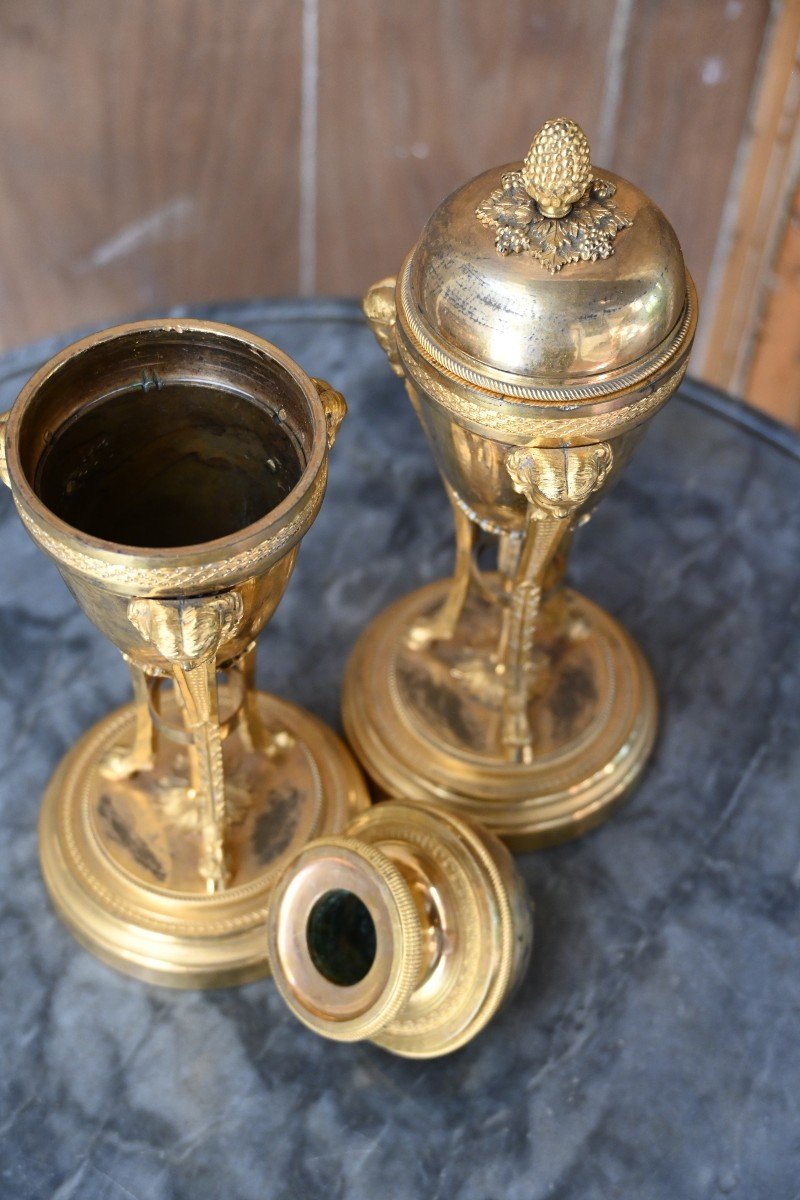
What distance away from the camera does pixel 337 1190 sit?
860 mm

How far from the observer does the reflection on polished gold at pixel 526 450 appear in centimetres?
78

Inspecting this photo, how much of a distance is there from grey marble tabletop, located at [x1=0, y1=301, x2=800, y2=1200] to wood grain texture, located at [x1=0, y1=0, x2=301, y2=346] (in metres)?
0.54

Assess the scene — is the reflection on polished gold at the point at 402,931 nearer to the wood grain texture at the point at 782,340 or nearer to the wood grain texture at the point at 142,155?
the wood grain texture at the point at 782,340

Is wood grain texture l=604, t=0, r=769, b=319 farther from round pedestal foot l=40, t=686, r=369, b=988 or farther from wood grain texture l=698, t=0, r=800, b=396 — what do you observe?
round pedestal foot l=40, t=686, r=369, b=988

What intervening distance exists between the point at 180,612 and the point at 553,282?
284mm

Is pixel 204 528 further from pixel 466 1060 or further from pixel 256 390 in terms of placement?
pixel 466 1060

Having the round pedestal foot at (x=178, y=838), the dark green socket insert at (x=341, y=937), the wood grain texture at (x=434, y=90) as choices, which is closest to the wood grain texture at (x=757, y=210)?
the wood grain texture at (x=434, y=90)

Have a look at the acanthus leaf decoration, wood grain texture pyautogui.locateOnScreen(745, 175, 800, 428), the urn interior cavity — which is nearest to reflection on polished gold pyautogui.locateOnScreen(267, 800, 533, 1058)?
the urn interior cavity

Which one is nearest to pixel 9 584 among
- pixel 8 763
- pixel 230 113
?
pixel 8 763

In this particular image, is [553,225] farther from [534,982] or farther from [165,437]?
[534,982]

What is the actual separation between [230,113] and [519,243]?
3.46 feet

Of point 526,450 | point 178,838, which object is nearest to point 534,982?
point 178,838

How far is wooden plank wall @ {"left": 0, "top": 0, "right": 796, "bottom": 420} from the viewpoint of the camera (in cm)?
161

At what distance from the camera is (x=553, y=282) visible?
774 mm
